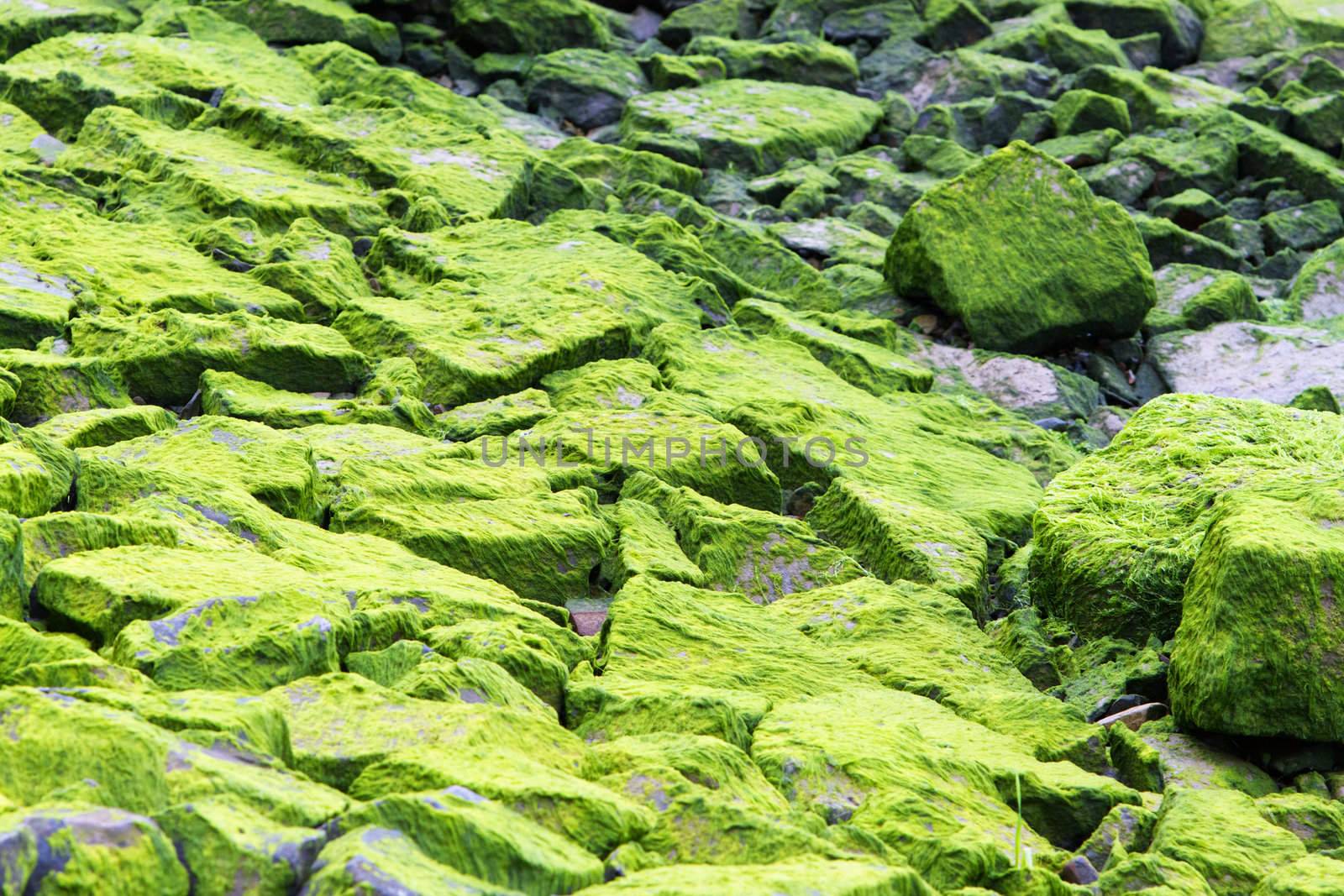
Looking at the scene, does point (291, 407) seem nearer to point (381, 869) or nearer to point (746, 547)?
point (746, 547)

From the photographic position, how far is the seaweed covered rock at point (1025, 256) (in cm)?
883

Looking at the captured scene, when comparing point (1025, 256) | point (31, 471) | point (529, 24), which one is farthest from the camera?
point (529, 24)

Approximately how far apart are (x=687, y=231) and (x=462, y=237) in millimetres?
1532

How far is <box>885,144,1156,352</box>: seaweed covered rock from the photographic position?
8828mm

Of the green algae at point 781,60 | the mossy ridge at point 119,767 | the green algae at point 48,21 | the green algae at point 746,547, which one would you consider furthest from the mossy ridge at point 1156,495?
the green algae at point 48,21

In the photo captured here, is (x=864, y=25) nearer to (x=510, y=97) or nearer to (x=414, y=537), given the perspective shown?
(x=510, y=97)

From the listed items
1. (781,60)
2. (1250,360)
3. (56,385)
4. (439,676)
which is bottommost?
(1250,360)

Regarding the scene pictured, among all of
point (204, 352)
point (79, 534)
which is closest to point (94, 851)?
point (79, 534)

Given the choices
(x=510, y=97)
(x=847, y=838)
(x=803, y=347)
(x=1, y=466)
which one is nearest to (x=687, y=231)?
(x=803, y=347)

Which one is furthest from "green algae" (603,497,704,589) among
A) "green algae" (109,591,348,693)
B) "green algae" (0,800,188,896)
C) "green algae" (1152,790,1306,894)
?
"green algae" (0,800,188,896)

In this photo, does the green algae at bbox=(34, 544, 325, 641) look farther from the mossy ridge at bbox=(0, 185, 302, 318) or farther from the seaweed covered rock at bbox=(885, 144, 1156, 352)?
the seaweed covered rock at bbox=(885, 144, 1156, 352)

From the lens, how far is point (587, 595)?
18.1 feet

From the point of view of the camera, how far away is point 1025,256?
29.0 feet

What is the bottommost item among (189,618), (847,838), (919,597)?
(919,597)
